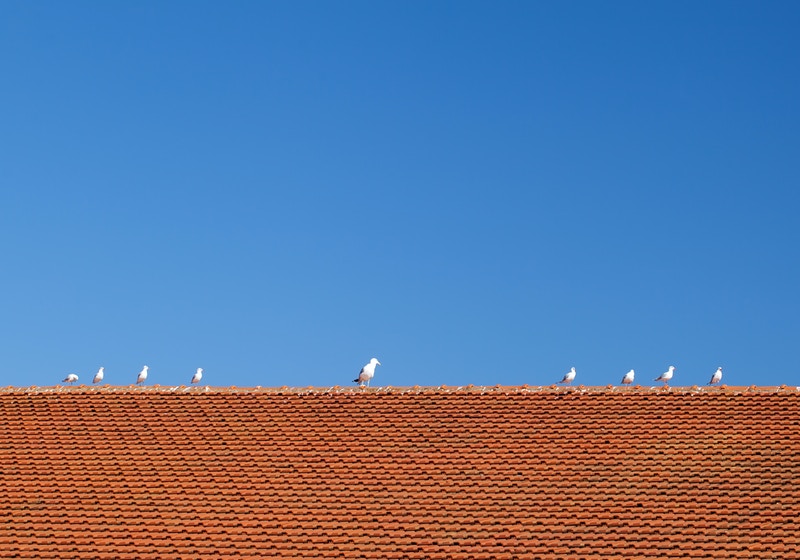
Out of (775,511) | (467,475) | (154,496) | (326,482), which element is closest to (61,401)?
(154,496)

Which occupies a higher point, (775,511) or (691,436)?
(691,436)

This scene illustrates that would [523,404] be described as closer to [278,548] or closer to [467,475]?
[467,475]

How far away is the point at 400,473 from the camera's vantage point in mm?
27766

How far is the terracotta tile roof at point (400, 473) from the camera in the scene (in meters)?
25.4

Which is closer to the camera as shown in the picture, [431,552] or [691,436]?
[431,552]

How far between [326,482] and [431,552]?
3.38 meters

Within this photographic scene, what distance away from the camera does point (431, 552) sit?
985 inches

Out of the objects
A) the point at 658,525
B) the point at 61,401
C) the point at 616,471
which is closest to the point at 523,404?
the point at 616,471

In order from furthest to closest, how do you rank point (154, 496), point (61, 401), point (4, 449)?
point (61, 401), point (4, 449), point (154, 496)

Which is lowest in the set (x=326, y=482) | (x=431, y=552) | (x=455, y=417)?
(x=431, y=552)

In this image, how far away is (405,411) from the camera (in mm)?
30281

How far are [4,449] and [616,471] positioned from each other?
12535 mm

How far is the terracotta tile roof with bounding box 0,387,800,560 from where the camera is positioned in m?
25.4

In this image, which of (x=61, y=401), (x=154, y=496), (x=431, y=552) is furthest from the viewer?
(x=61, y=401)
